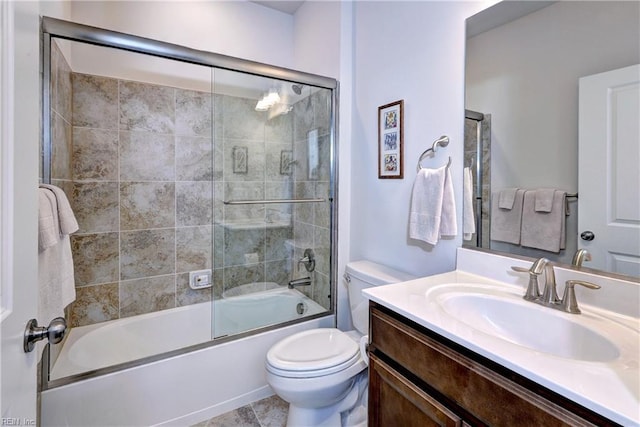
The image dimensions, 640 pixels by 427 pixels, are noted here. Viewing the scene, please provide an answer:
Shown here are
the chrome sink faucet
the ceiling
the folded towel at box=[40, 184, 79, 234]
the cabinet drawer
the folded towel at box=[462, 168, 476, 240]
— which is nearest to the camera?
the cabinet drawer

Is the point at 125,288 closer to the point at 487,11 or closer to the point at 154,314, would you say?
the point at 154,314

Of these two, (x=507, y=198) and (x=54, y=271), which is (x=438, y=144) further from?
(x=54, y=271)

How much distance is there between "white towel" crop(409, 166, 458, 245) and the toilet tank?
0.84 ft

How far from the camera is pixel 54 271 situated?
114 cm

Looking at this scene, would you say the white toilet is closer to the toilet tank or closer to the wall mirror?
the toilet tank

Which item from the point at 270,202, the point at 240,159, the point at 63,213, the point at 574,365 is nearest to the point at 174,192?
the point at 240,159

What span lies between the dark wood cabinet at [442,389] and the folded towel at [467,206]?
0.57 metres

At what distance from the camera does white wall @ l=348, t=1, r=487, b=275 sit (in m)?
1.35

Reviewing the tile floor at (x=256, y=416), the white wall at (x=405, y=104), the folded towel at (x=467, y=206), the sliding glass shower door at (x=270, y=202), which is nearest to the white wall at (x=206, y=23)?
the sliding glass shower door at (x=270, y=202)

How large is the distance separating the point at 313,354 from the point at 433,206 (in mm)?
898

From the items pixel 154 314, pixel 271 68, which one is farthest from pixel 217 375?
pixel 271 68

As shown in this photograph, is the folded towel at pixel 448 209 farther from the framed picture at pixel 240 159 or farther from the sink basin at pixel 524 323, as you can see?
the framed picture at pixel 240 159

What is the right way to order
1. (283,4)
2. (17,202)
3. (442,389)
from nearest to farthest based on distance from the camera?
(17,202), (442,389), (283,4)

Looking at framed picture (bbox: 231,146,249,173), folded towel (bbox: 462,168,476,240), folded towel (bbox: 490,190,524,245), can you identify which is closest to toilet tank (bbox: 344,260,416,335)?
folded towel (bbox: 462,168,476,240)
